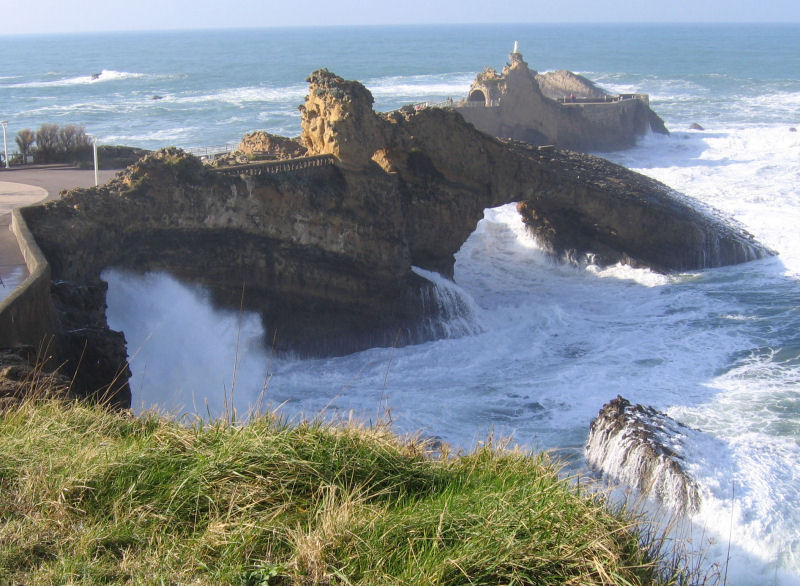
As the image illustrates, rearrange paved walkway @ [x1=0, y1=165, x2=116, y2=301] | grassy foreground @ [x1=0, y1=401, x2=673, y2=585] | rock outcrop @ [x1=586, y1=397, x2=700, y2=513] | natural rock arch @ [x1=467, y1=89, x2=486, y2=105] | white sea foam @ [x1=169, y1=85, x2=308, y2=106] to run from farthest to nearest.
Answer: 1. white sea foam @ [x1=169, y1=85, x2=308, y2=106]
2. natural rock arch @ [x1=467, y1=89, x2=486, y2=105]
3. paved walkway @ [x1=0, y1=165, x2=116, y2=301]
4. rock outcrop @ [x1=586, y1=397, x2=700, y2=513]
5. grassy foreground @ [x1=0, y1=401, x2=673, y2=585]

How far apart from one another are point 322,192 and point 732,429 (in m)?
9.50

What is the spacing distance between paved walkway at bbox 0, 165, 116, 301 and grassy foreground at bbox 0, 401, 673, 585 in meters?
8.08

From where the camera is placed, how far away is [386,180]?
18.9 meters

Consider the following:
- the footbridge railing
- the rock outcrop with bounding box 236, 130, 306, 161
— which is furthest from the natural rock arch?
the footbridge railing

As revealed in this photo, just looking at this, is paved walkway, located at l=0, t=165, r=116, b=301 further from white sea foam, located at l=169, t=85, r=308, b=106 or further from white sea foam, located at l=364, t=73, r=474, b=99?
white sea foam, located at l=364, t=73, r=474, b=99

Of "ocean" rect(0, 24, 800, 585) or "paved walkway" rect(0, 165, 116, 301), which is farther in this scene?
"paved walkway" rect(0, 165, 116, 301)

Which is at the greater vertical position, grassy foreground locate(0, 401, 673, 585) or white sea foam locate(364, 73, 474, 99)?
white sea foam locate(364, 73, 474, 99)

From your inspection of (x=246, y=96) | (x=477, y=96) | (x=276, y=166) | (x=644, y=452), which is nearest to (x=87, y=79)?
(x=246, y=96)

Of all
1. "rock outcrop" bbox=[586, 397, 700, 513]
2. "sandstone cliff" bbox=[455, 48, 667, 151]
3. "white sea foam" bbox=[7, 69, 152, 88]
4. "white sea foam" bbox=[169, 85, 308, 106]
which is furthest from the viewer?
"white sea foam" bbox=[7, 69, 152, 88]

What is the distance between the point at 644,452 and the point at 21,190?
1578 centimetres

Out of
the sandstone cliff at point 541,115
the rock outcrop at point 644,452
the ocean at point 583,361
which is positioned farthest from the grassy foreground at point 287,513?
the sandstone cliff at point 541,115

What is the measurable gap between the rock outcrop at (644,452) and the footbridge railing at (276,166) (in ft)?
28.4

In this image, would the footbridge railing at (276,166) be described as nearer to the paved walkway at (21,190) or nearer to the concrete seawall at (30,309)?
the paved walkway at (21,190)

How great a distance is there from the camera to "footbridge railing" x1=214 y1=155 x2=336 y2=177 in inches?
669
